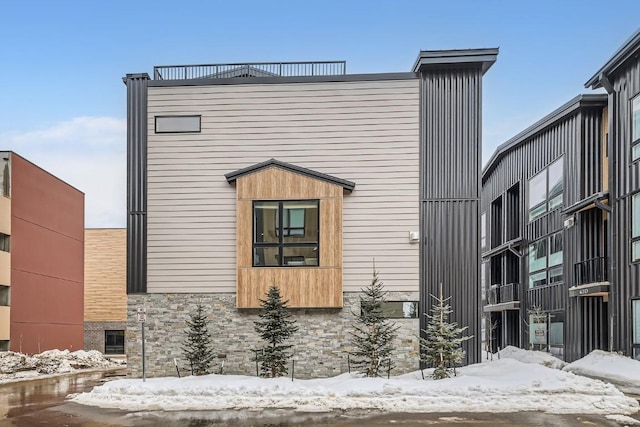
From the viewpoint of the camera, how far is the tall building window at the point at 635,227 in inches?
749

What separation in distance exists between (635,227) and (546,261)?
332 inches

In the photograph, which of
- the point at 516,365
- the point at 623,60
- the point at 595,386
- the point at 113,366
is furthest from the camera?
the point at 113,366

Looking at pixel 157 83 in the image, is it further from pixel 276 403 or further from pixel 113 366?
pixel 113 366

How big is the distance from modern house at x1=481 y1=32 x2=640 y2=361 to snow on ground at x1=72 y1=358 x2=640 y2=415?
5964 millimetres

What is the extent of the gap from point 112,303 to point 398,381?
3154 centimetres

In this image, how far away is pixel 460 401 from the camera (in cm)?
1359

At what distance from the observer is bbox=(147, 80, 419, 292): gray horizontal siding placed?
719 inches

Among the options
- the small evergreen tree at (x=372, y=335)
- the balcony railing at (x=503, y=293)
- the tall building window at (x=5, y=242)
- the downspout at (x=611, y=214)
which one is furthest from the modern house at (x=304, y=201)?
the balcony railing at (x=503, y=293)

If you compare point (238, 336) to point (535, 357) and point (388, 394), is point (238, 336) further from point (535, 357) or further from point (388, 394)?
point (535, 357)

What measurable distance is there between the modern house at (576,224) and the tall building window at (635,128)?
0.03 m

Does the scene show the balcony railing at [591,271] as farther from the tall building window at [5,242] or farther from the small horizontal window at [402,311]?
the tall building window at [5,242]

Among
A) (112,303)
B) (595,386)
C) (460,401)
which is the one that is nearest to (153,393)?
(460,401)

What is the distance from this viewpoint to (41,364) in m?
27.0

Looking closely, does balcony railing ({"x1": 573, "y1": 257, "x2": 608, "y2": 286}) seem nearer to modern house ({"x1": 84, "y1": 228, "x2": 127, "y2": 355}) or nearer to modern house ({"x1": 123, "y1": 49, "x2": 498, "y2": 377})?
modern house ({"x1": 123, "y1": 49, "x2": 498, "y2": 377})
